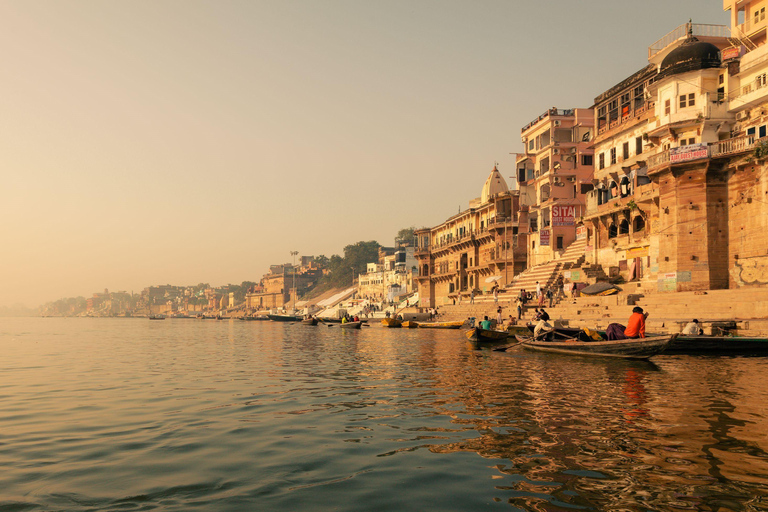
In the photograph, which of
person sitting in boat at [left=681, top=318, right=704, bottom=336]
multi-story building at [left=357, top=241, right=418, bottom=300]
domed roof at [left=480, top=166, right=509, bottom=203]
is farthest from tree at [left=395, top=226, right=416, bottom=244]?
person sitting in boat at [left=681, top=318, right=704, bottom=336]

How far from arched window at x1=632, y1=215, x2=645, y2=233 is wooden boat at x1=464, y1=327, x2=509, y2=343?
50.0ft

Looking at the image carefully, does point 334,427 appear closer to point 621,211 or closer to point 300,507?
point 300,507

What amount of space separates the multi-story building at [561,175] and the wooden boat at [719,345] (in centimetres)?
2861

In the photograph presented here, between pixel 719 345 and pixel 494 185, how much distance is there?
47.5m

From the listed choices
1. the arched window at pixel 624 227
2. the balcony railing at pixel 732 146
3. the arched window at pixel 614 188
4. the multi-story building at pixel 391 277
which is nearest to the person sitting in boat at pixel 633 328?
the balcony railing at pixel 732 146

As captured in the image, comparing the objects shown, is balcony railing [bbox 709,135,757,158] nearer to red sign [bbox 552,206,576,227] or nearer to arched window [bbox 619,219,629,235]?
arched window [bbox 619,219,629,235]

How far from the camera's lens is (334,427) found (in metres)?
8.80

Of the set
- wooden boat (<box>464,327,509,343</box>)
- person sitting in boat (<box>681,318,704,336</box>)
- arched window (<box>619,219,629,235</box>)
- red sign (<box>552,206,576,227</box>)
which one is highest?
red sign (<box>552,206,576,227</box>)

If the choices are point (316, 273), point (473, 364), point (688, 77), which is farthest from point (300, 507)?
point (316, 273)

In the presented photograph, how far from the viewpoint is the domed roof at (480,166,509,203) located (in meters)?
66.5

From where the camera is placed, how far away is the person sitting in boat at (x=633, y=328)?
17.9m

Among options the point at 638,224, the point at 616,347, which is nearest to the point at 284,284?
the point at 638,224

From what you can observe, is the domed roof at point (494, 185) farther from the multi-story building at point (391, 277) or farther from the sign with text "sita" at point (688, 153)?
the sign with text "sita" at point (688, 153)

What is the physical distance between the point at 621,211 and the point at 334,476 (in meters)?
37.2
